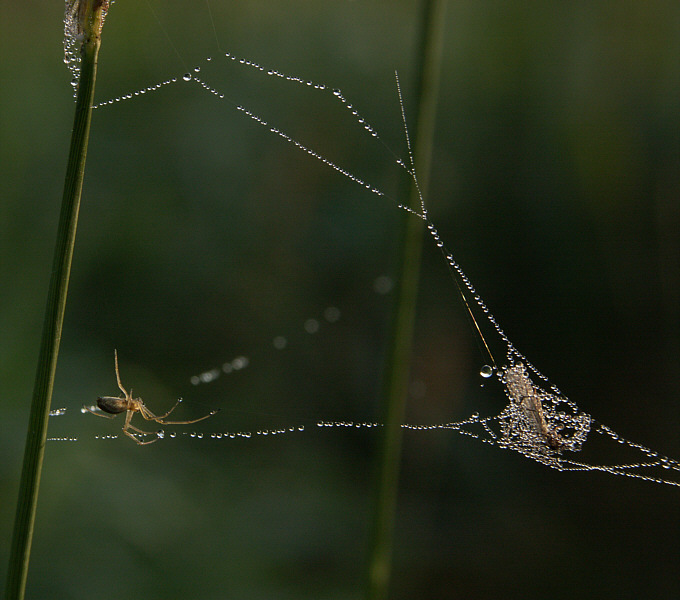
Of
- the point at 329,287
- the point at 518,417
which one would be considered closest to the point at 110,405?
the point at 518,417

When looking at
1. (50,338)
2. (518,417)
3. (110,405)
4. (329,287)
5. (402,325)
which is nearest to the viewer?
(50,338)

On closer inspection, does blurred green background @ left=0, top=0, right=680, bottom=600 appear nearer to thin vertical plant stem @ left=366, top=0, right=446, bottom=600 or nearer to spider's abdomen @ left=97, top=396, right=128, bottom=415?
spider's abdomen @ left=97, top=396, right=128, bottom=415

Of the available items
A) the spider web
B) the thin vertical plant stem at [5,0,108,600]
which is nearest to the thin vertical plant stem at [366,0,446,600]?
the spider web

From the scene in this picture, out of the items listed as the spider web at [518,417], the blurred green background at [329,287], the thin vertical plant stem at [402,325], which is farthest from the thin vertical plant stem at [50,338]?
the blurred green background at [329,287]

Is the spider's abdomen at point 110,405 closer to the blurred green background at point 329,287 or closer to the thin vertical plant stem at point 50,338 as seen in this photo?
the thin vertical plant stem at point 50,338

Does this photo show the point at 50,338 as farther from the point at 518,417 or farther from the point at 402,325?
the point at 518,417

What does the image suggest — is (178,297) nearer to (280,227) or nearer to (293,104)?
(280,227)
